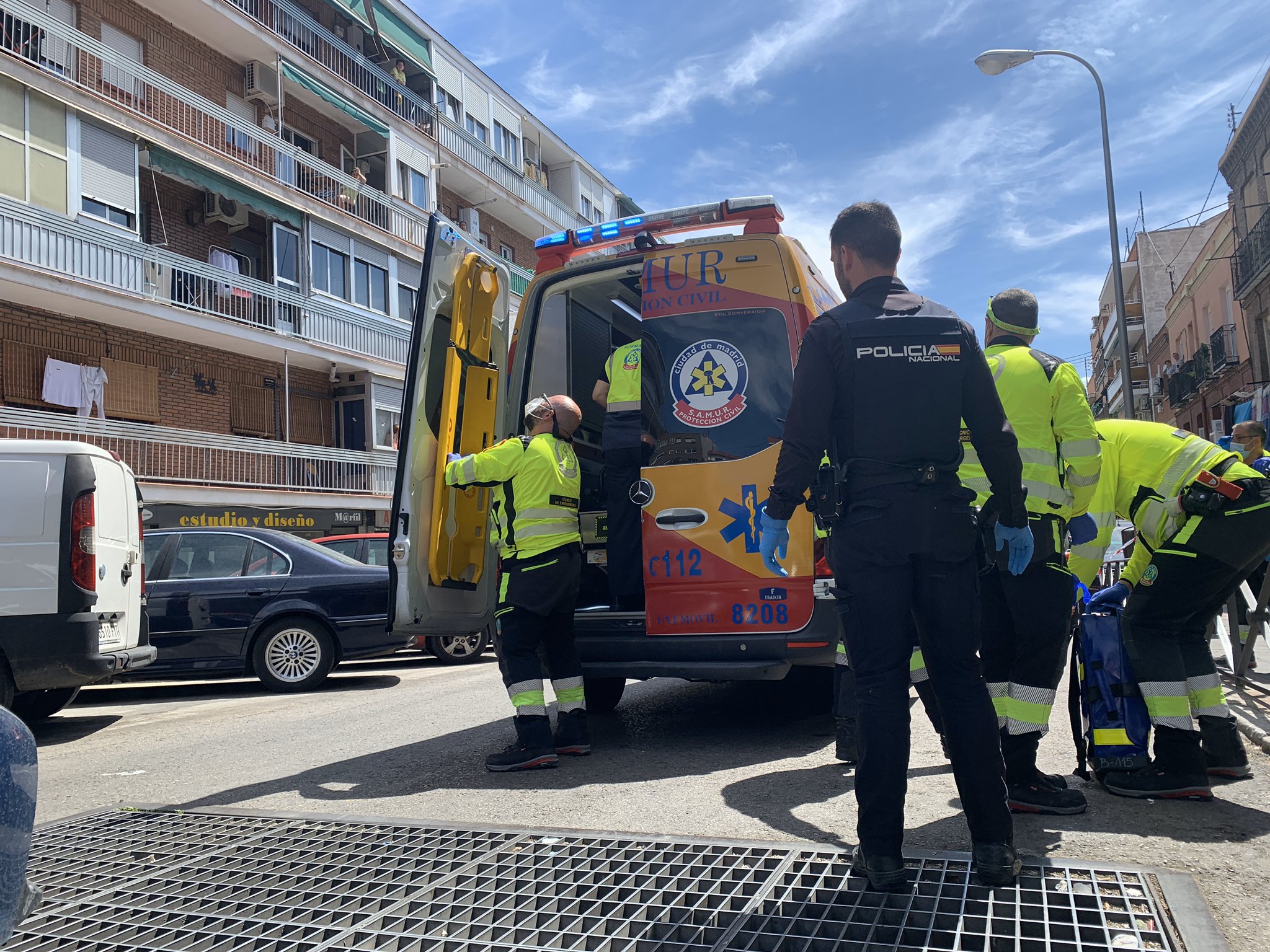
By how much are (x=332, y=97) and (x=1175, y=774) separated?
73.2 feet

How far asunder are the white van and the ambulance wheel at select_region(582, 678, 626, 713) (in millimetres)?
3066

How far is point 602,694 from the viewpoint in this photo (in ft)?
21.1

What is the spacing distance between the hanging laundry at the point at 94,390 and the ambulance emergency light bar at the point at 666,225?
13555mm

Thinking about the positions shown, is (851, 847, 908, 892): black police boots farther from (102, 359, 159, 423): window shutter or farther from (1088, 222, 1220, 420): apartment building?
(1088, 222, 1220, 420): apartment building

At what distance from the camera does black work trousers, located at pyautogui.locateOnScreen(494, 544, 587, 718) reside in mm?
4875

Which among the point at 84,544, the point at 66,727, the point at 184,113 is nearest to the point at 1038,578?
the point at 84,544

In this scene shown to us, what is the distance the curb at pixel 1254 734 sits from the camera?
4383mm

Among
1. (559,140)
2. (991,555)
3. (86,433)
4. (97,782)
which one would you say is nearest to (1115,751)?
(991,555)

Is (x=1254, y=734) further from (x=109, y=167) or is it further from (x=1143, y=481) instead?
(x=109, y=167)

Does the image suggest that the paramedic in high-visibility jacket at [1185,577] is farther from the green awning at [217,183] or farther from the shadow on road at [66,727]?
the green awning at [217,183]

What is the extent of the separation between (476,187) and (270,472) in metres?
12.6

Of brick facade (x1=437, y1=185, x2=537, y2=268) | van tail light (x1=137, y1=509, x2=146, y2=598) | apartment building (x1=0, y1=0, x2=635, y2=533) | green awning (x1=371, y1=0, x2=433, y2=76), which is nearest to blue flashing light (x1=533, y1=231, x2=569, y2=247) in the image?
van tail light (x1=137, y1=509, x2=146, y2=598)

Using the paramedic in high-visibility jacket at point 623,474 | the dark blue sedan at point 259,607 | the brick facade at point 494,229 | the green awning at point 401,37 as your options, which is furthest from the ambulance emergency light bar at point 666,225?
the brick facade at point 494,229

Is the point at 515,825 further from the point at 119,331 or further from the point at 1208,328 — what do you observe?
the point at 1208,328
